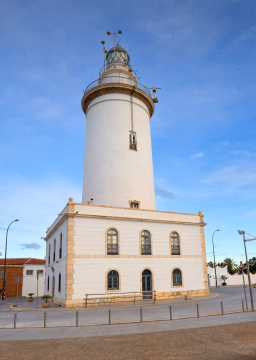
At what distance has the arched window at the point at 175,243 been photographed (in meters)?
27.4

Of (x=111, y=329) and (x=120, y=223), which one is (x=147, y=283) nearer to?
(x=120, y=223)

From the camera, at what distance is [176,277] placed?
2681cm

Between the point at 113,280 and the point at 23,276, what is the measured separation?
2554cm

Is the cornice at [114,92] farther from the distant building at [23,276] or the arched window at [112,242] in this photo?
the distant building at [23,276]

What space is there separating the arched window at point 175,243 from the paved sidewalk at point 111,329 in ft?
41.9

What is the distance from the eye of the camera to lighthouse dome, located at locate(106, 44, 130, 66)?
3612 centimetres

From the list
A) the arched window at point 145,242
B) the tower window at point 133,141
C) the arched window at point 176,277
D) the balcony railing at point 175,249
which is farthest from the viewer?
the tower window at point 133,141

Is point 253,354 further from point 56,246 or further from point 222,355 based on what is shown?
point 56,246

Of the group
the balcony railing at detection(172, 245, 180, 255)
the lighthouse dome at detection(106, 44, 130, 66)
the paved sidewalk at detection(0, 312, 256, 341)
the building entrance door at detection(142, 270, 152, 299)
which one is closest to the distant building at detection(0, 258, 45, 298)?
the building entrance door at detection(142, 270, 152, 299)

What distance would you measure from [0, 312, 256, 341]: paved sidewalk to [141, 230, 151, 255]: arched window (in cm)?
1125

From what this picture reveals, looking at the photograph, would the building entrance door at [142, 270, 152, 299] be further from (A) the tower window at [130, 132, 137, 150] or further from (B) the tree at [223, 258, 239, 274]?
(B) the tree at [223, 258, 239, 274]

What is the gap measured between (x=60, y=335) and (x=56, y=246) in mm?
17179

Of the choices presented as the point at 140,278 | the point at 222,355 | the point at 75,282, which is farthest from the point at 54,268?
the point at 222,355

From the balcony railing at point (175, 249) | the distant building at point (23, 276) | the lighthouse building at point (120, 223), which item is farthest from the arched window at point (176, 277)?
the distant building at point (23, 276)
